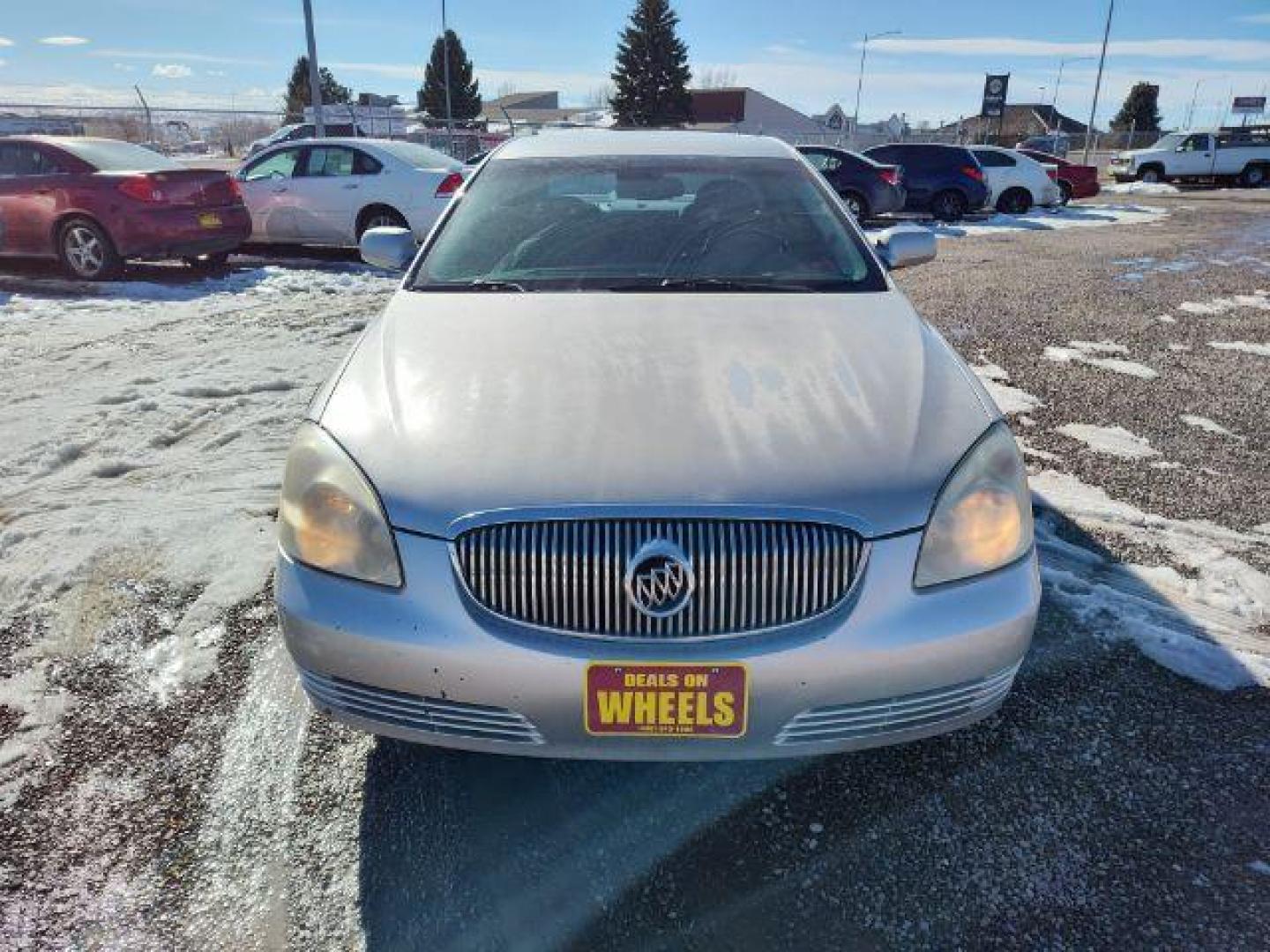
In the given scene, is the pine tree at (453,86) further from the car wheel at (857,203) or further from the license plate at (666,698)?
the license plate at (666,698)

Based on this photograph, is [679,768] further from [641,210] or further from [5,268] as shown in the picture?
[5,268]

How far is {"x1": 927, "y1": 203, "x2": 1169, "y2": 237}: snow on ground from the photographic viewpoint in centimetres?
1476

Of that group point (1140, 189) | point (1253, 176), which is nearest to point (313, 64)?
point (1140, 189)

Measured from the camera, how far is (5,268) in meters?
9.77

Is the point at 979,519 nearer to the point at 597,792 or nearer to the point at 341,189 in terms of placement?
the point at 597,792

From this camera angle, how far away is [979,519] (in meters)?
1.94

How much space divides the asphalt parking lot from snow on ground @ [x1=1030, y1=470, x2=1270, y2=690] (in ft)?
0.04

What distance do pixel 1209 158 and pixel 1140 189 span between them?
2.83 m

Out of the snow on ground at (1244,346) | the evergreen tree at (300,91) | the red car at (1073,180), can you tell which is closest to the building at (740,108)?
the evergreen tree at (300,91)

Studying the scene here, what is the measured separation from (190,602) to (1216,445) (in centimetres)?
474

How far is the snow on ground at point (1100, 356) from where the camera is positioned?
5.90m

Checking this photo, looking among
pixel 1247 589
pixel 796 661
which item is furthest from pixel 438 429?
pixel 1247 589

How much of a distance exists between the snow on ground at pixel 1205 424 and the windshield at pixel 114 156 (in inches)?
354

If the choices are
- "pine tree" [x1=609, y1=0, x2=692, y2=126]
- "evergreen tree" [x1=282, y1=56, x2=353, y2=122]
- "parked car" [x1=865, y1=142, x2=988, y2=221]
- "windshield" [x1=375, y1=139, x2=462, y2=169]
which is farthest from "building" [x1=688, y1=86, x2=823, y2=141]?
"windshield" [x1=375, y1=139, x2=462, y2=169]
